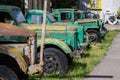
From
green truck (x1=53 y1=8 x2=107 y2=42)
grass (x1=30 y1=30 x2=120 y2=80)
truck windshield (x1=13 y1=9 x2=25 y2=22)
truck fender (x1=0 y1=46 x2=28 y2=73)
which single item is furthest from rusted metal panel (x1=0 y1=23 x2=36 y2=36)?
green truck (x1=53 y1=8 x2=107 y2=42)

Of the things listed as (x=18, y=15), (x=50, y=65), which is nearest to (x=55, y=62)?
(x=50, y=65)

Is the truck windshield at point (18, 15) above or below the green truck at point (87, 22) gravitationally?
above

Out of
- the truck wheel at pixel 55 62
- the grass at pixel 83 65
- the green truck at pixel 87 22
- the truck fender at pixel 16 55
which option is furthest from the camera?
the green truck at pixel 87 22

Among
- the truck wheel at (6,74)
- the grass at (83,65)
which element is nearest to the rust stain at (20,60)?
the truck wheel at (6,74)

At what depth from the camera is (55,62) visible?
10.8 meters

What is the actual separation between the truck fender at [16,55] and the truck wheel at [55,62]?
2.94m

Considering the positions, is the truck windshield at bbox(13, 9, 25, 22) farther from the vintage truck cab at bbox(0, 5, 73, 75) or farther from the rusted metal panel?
Result: the rusted metal panel

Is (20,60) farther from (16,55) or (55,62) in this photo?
(55,62)

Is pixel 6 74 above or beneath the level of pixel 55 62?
above

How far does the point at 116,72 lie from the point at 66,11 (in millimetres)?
8322

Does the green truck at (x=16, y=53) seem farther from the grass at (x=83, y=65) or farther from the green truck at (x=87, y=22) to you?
the green truck at (x=87, y=22)

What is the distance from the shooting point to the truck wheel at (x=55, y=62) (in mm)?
10797

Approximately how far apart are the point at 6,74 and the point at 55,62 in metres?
3.20

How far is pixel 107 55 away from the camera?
16.1 metres
